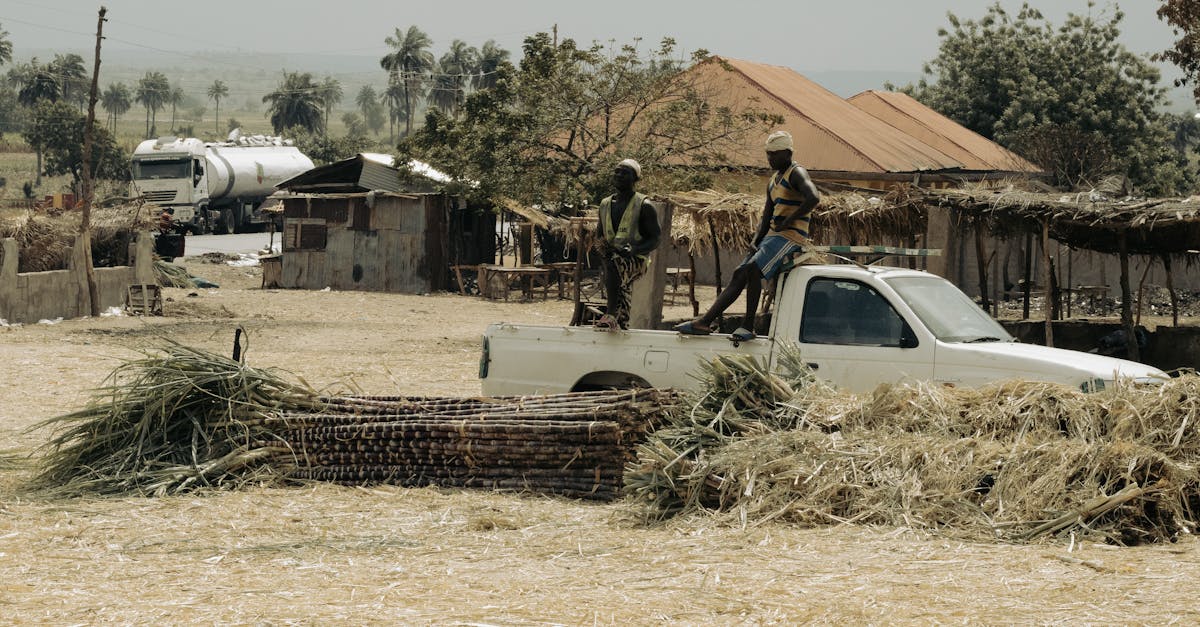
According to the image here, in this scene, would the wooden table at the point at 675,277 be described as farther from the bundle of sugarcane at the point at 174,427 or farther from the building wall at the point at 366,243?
the bundle of sugarcane at the point at 174,427

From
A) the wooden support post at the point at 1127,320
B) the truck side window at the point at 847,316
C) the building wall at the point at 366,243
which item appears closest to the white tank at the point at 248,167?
the building wall at the point at 366,243

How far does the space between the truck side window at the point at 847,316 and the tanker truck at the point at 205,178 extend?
40925 millimetres

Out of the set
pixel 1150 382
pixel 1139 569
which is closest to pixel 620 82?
pixel 1150 382

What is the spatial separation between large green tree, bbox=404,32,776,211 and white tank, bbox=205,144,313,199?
1061 inches

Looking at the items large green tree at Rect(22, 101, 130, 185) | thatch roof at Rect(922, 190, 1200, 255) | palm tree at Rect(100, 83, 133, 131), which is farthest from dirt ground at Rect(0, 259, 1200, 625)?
palm tree at Rect(100, 83, 133, 131)

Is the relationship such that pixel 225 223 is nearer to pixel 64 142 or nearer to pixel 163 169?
pixel 163 169

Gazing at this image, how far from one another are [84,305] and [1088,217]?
54.7ft

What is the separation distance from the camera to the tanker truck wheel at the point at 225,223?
53219 mm

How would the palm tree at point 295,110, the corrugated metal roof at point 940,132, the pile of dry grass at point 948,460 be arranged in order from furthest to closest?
the palm tree at point 295,110 → the corrugated metal roof at point 940,132 → the pile of dry grass at point 948,460

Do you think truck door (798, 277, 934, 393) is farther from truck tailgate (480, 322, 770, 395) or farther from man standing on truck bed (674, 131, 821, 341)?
man standing on truck bed (674, 131, 821, 341)

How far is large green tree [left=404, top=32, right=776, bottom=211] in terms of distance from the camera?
24109 mm

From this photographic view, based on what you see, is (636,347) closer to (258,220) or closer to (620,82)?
(620,82)

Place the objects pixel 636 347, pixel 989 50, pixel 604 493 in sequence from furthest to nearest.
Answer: pixel 989 50 < pixel 636 347 < pixel 604 493

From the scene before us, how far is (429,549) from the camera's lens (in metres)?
6.95
